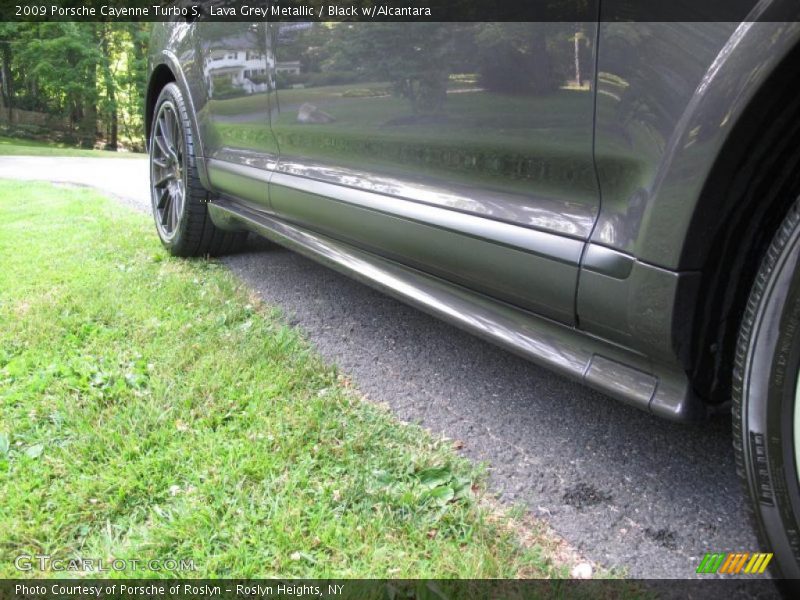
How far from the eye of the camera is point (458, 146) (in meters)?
1.60

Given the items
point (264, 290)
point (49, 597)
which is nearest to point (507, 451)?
point (49, 597)

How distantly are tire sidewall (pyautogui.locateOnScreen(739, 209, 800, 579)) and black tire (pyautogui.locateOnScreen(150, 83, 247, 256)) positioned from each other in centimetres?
278

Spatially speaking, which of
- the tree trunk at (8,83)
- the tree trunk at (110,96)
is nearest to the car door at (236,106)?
the tree trunk at (110,96)

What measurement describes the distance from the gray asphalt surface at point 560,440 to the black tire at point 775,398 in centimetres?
28

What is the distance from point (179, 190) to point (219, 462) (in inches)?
88.1

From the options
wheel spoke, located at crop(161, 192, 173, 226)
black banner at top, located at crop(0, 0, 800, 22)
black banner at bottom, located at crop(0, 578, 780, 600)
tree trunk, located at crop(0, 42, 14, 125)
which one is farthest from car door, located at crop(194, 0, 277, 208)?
tree trunk, located at crop(0, 42, 14, 125)

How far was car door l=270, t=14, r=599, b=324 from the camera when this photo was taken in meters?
1.32

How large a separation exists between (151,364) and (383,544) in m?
1.17

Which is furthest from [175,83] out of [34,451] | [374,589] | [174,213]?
[374,589]

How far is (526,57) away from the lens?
137 centimetres

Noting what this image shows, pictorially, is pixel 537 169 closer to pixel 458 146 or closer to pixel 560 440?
pixel 458 146

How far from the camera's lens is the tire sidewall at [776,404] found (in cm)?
103

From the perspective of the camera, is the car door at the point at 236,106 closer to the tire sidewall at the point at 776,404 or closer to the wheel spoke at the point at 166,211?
the wheel spoke at the point at 166,211

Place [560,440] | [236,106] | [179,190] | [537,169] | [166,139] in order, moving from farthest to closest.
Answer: [166,139]
[179,190]
[236,106]
[560,440]
[537,169]
